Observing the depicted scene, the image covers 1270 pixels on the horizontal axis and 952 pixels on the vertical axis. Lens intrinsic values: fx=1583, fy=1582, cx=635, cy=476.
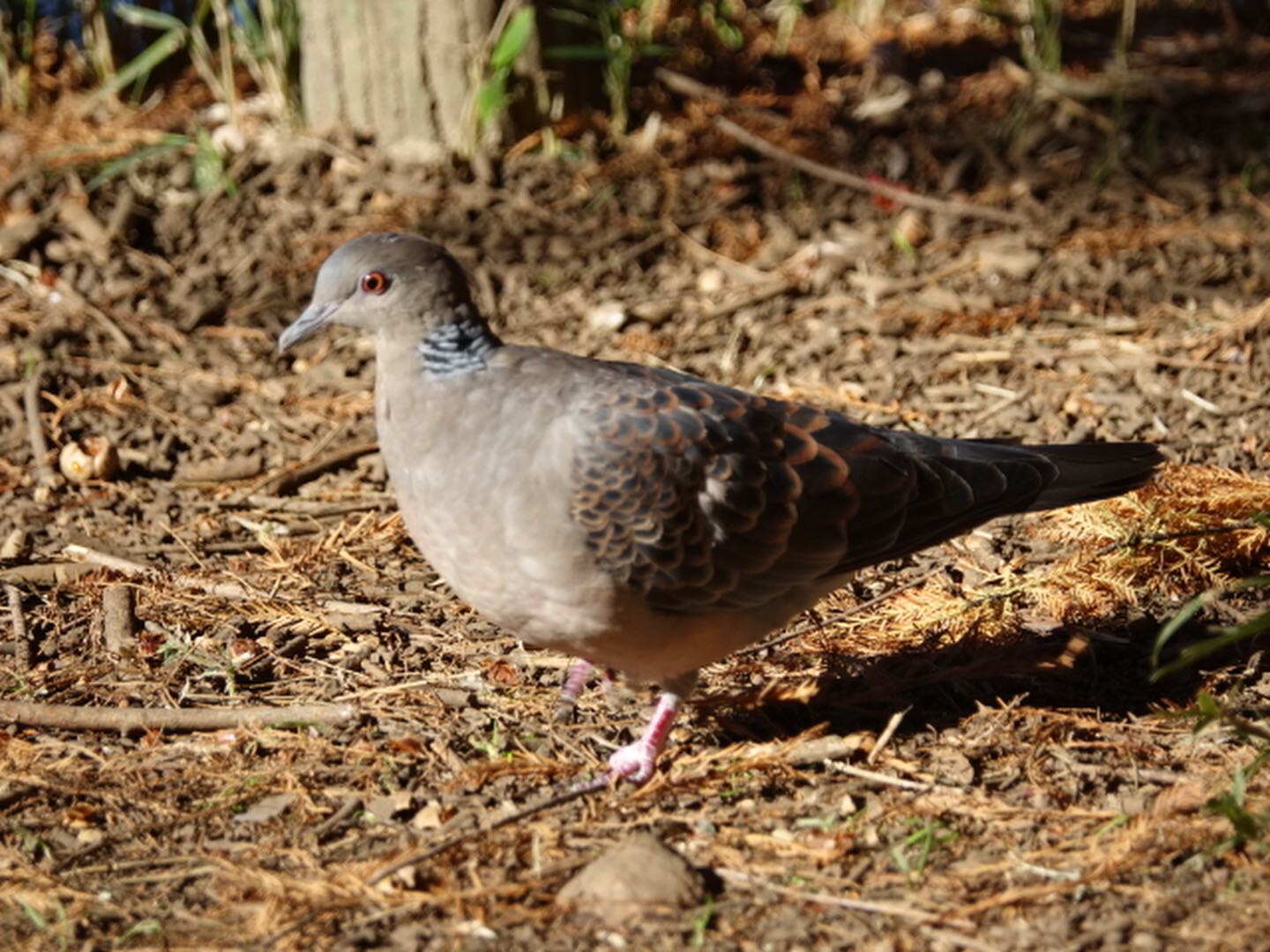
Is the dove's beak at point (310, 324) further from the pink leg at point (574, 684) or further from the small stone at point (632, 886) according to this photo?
the small stone at point (632, 886)

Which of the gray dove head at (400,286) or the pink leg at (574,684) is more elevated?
the gray dove head at (400,286)

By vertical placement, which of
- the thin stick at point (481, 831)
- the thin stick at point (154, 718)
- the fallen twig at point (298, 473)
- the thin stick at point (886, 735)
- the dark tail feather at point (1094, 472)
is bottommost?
the fallen twig at point (298, 473)

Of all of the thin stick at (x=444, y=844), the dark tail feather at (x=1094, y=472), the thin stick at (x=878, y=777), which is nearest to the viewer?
the thin stick at (x=444, y=844)

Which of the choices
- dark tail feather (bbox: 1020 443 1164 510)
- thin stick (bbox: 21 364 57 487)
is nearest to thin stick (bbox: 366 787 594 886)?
dark tail feather (bbox: 1020 443 1164 510)

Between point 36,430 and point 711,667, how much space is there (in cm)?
265

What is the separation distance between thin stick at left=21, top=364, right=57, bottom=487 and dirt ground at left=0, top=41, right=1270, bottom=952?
3 centimetres

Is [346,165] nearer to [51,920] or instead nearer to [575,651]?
[575,651]

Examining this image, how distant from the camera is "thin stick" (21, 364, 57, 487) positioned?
5.33m

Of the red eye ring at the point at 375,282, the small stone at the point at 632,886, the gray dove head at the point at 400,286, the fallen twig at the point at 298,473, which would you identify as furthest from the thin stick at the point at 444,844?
the fallen twig at the point at 298,473

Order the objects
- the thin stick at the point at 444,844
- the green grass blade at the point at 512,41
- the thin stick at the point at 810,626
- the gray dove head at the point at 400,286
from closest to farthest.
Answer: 1. the thin stick at the point at 444,844
2. the gray dove head at the point at 400,286
3. the thin stick at the point at 810,626
4. the green grass blade at the point at 512,41

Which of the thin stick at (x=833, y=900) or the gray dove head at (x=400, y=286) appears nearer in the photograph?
the thin stick at (x=833, y=900)

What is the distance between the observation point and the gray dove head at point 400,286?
372 cm

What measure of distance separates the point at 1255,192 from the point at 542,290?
127 inches

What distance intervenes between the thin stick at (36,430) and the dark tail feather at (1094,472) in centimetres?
327
